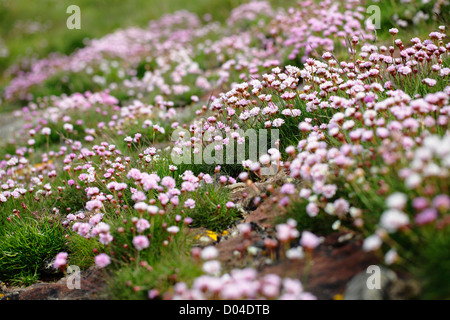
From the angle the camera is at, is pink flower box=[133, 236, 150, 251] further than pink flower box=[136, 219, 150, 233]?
No

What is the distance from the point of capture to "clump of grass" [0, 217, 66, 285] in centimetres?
394

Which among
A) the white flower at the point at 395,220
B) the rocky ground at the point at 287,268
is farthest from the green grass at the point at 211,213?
the white flower at the point at 395,220

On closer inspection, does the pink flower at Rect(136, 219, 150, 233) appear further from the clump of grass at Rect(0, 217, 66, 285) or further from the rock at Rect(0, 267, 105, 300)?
the clump of grass at Rect(0, 217, 66, 285)

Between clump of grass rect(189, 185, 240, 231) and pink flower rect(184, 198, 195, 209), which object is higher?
pink flower rect(184, 198, 195, 209)

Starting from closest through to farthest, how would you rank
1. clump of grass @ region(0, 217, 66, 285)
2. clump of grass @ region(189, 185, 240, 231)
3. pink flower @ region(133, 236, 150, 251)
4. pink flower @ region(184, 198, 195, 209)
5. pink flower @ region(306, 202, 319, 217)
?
pink flower @ region(306, 202, 319, 217) → pink flower @ region(133, 236, 150, 251) → pink flower @ region(184, 198, 195, 209) → clump of grass @ region(189, 185, 240, 231) → clump of grass @ region(0, 217, 66, 285)

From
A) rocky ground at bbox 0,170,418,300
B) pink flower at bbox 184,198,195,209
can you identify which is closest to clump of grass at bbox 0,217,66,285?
rocky ground at bbox 0,170,418,300

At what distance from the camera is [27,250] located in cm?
400

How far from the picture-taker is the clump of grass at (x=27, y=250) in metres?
3.94

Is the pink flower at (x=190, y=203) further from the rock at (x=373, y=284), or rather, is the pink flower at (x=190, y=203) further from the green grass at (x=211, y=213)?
the rock at (x=373, y=284)

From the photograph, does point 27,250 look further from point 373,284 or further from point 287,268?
point 373,284
